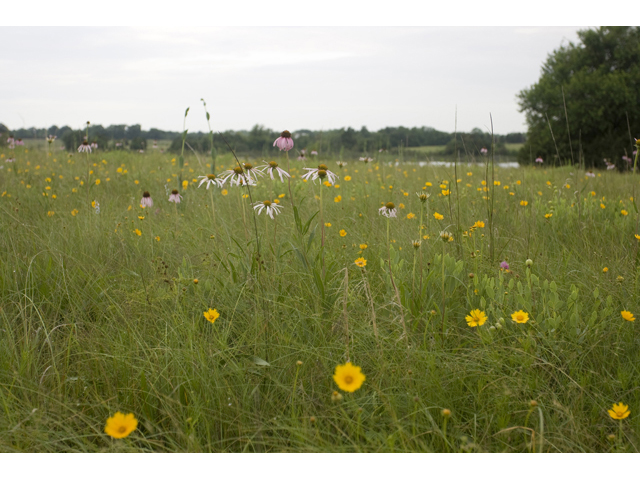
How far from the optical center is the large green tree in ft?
45.9

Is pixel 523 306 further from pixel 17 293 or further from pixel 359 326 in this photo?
pixel 17 293

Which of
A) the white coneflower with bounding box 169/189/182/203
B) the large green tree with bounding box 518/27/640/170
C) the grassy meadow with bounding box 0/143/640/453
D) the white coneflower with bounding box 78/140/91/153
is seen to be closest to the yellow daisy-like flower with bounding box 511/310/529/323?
the grassy meadow with bounding box 0/143/640/453

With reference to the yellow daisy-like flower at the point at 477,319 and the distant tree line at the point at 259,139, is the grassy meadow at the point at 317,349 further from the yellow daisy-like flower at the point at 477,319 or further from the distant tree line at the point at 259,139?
the distant tree line at the point at 259,139

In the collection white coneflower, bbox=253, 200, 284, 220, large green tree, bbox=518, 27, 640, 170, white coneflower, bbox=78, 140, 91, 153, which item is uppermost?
large green tree, bbox=518, 27, 640, 170

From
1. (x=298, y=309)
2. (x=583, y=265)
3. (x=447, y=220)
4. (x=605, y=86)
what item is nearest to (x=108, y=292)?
(x=298, y=309)

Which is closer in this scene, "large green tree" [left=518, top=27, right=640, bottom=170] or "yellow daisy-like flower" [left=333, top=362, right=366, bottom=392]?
"yellow daisy-like flower" [left=333, top=362, right=366, bottom=392]

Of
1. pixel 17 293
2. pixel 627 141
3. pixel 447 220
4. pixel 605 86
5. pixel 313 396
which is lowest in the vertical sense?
pixel 313 396

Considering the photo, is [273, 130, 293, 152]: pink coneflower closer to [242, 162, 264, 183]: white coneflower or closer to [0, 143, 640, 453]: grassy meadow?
[242, 162, 264, 183]: white coneflower

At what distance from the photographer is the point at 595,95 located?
14.2 m

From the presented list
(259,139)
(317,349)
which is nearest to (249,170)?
(317,349)

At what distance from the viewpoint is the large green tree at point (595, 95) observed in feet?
45.9

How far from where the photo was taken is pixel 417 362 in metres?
1.46

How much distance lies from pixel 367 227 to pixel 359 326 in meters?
1.46

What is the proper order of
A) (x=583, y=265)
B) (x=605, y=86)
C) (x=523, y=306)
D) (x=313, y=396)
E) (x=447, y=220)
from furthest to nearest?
(x=605, y=86) → (x=447, y=220) → (x=583, y=265) → (x=523, y=306) → (x=313, y=396)
